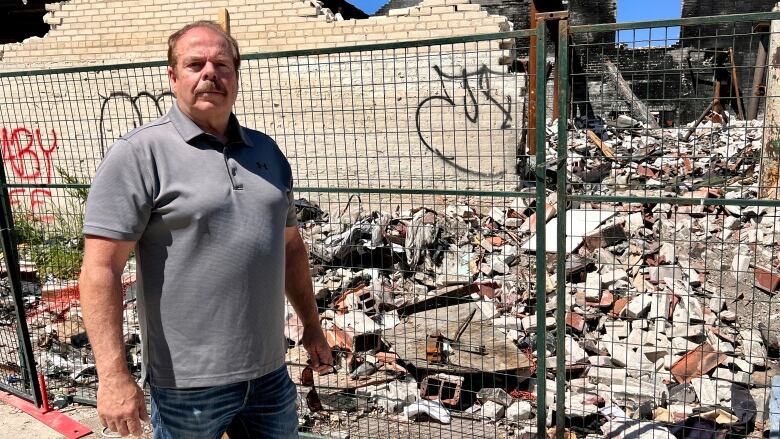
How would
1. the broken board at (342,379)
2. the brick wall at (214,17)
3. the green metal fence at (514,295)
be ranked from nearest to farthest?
the green metal fence at (514,295) → the broken board at (342,379) → the brick wall at (214,17)

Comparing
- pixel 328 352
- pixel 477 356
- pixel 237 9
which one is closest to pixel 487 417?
pixel 477 356

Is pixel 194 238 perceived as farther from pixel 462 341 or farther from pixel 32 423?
pixel 32 423

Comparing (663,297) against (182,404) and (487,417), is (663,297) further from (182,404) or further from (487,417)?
(182,404)

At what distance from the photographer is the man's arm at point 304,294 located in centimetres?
255

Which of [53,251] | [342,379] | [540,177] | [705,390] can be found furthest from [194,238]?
[53,251]

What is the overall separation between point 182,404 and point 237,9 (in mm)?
8452

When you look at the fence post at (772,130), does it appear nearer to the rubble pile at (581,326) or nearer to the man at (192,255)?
the rubble pile at (581,326)

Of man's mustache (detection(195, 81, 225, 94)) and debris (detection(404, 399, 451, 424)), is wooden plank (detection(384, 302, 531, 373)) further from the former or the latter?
man's mustache (detection(195, 81, 225, 94))

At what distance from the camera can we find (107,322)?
6.21 ft

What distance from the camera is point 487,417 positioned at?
387 cm

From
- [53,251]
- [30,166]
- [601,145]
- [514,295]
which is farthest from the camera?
[30,166]

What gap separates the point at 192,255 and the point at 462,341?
2.71 meters

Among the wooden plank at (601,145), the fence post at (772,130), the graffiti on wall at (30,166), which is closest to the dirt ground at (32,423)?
the graffiti on wall at (30,166)

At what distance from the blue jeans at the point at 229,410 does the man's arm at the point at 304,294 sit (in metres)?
0.29
